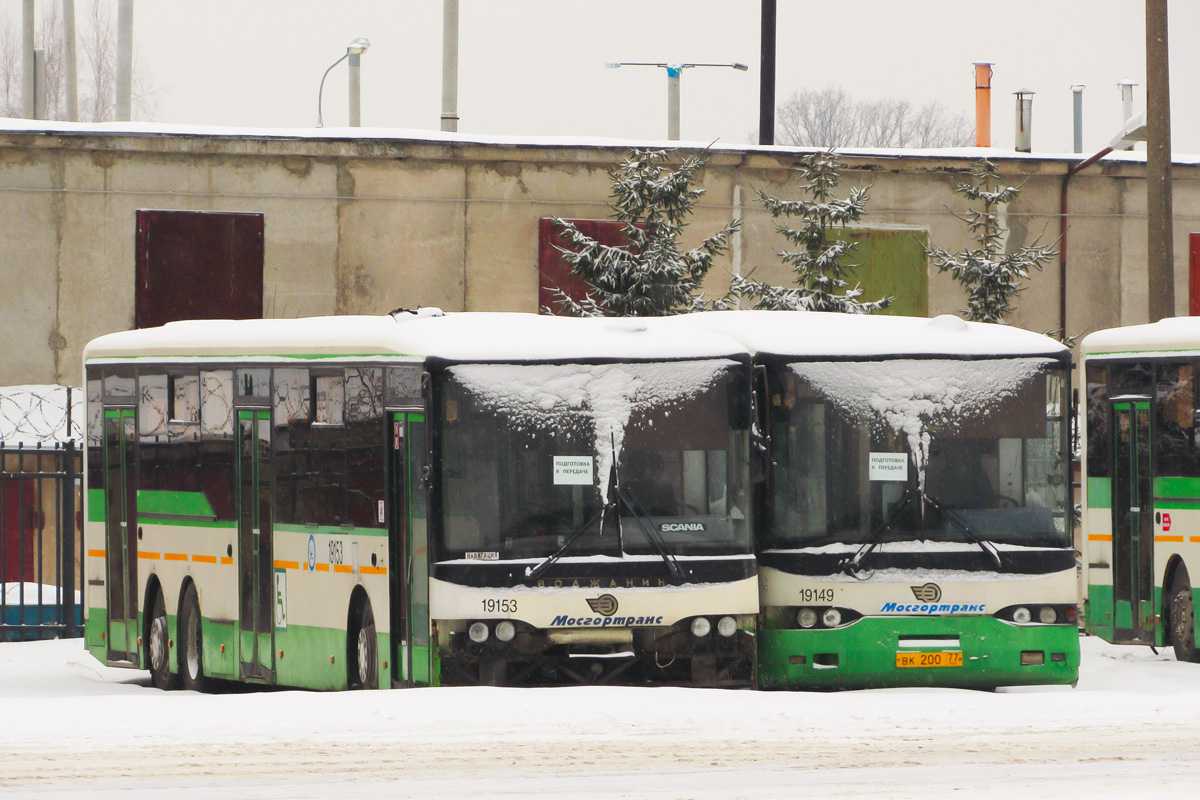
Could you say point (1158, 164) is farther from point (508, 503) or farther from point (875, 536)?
point (508, 503)

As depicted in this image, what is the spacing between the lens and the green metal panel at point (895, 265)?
29.9 m

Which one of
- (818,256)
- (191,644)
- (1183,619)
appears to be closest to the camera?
(191,644)

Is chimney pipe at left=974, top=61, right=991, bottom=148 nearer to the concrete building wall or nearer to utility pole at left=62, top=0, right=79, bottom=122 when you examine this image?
the concrete building wall

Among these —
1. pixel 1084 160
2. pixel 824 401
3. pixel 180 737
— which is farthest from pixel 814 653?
pixel 1084 160

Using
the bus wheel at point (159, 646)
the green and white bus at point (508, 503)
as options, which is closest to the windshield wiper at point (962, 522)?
the green and white bus at point (508, 503)

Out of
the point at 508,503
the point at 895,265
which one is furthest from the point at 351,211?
the point at 508,503

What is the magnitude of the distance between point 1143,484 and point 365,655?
299 inches

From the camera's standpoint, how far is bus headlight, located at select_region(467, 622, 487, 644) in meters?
12.8

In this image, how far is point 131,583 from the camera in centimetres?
1712

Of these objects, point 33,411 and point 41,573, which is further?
point 33,411

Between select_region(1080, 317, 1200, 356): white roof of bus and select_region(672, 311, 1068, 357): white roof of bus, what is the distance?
3320 mm

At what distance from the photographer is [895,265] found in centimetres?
3012

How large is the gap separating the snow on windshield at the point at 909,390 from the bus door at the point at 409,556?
2.83 meters

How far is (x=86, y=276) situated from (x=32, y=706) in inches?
677
